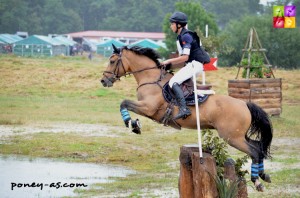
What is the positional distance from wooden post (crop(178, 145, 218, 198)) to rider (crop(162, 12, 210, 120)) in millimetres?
956

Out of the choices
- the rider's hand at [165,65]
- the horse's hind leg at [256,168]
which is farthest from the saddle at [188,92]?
the horse's hind leg at [256,168]

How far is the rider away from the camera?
1119 centimetres

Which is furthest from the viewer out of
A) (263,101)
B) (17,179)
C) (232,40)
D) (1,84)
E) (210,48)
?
(232,40)

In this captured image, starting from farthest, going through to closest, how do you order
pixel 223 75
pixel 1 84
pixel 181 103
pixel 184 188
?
pixel 223 75, pixel 1 84, pixel 181 103, pixel 184 188

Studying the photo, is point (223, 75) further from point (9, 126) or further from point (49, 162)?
point (49, 162)

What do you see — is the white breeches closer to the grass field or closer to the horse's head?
the horse's head

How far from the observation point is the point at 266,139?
11.6m

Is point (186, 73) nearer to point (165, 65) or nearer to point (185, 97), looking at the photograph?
point (185, 97)

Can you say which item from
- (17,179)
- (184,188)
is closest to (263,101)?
(17,179)

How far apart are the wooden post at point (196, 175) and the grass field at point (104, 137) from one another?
2108 millimetres

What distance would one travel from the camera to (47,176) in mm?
14102

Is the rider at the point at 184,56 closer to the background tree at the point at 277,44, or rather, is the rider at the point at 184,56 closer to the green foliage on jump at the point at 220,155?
the green foliage on jump at the point at 220,155

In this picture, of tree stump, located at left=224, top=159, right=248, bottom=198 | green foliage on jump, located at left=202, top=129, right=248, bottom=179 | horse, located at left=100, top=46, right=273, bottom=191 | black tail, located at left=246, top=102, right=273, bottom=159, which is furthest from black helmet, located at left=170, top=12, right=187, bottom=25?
tree stump, located at left=224, top=159, right=248, bottom=198

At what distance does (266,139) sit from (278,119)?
502 inches
